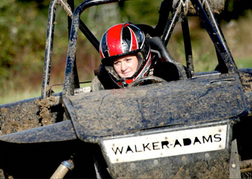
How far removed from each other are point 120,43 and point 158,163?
1.69 m

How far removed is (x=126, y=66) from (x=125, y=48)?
0.16m

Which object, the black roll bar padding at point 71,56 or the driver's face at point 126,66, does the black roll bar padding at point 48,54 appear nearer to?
the black roll bar padding at point 71,56

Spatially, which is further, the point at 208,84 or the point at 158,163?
the point at 208,84

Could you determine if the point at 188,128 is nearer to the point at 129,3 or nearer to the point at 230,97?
the point at 230,97

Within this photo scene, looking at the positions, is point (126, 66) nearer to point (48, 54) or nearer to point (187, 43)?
point (48, 54)

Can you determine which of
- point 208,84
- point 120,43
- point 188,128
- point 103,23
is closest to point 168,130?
point 188,128

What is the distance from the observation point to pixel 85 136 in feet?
8.11

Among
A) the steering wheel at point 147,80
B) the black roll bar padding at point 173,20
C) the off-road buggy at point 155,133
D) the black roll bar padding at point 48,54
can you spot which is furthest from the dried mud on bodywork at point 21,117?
the black roll bar padding at point 173,20

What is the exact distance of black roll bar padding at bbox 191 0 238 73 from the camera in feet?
11.1

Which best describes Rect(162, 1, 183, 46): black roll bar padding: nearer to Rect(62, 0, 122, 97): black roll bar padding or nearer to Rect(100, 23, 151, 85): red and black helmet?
Rect(100, 23, 151, 85): red and black helmet

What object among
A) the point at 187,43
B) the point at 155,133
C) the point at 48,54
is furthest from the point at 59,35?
the point at 155,133

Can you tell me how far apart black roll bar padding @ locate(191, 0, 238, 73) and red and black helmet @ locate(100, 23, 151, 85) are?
553 millimetres

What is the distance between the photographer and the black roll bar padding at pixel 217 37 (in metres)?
3.38

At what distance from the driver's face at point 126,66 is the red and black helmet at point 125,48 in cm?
4
